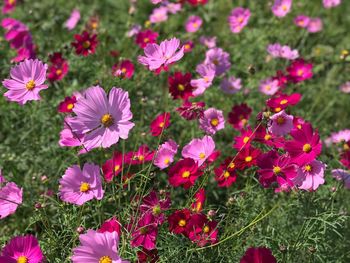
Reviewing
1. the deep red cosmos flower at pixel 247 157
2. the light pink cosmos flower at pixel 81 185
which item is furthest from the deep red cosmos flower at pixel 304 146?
the light pink cosmos flower at pixel 81 185

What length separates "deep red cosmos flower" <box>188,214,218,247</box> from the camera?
70.8 inches

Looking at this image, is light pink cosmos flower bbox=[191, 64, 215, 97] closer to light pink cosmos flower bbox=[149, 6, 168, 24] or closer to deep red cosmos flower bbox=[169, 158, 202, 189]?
deep red cosmos flower bbox=[169, 158, 202, 189]

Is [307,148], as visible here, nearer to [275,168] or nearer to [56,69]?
[275,168]

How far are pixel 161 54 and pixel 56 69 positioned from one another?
3.43ft

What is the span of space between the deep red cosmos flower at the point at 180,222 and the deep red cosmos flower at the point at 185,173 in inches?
5.6

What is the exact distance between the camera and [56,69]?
9.04 ft

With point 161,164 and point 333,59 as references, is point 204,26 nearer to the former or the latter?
point 333,59

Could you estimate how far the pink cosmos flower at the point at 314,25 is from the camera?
12.3 ft

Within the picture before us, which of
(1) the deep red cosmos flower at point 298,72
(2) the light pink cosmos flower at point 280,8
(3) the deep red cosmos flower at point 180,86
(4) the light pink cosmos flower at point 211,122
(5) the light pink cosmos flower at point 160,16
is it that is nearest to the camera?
(4) the light pink cosmos flower at point 211,122

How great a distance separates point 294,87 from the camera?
3.00m

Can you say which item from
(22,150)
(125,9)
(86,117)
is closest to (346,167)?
(86,117)

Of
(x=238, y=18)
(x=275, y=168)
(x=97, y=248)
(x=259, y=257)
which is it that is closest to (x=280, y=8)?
(x=238, y=18)

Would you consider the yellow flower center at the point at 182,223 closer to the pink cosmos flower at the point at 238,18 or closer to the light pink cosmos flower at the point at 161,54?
the light pink cosmos flower at the point at 161,54

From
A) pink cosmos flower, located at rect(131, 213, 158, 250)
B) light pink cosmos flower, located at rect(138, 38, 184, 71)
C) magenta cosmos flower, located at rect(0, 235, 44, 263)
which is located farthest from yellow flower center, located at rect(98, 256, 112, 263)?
light pink cosmos flower, located at rect(138, 38, 184, 71)
